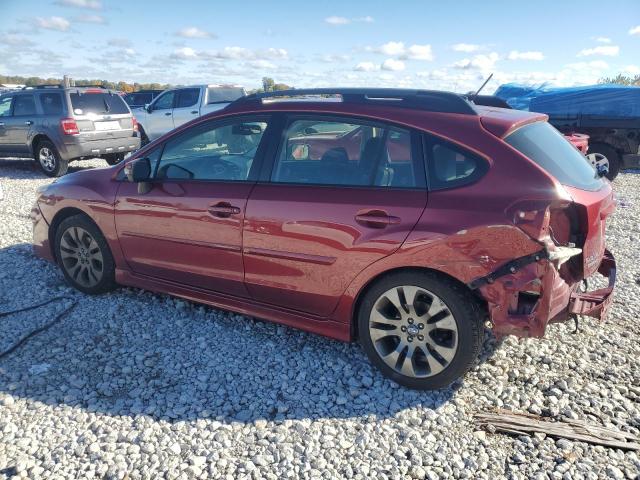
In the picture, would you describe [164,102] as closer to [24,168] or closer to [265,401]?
[24,168]

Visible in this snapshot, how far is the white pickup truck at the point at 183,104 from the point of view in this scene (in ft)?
44.9

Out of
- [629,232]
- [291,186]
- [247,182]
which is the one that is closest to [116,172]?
[247,182]

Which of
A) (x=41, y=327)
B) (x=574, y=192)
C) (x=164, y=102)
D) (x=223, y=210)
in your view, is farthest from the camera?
Answer: (x=164, y=102)

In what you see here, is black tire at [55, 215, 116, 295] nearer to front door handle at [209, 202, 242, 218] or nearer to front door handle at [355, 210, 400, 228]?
front door handle at [209, 202, 242, 218]

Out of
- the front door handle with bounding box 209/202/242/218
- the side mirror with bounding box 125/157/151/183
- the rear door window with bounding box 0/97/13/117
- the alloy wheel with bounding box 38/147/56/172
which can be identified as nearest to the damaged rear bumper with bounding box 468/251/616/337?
the front door handle with bounding box 209/202/242/218

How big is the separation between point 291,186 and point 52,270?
3068mm

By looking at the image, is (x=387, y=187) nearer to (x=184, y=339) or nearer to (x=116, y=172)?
(x=184, y=339)

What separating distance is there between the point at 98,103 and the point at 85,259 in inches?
301

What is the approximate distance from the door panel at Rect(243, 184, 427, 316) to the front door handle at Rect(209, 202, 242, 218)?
0.11 metres

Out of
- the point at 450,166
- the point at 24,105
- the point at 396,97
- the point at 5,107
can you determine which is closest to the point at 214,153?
the point at 396,97

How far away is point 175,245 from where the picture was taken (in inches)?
150

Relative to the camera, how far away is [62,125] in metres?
10.4

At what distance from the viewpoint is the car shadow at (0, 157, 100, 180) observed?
11473mm

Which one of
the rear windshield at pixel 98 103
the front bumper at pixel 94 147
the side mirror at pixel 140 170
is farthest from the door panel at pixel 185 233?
the rear windshield at pixel 98 103
